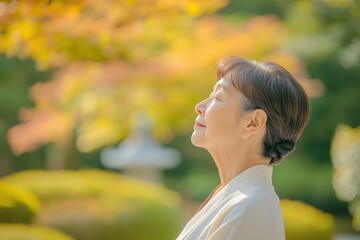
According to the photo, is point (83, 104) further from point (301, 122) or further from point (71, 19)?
point (301, 122)

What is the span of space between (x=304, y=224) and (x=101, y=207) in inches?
67.2

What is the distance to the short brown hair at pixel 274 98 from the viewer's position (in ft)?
7.51

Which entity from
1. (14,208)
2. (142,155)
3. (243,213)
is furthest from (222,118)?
(142,155)

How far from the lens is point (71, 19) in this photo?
8305 mm

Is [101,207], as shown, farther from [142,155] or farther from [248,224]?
[248,224]

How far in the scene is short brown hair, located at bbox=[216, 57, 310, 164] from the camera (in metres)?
2.29

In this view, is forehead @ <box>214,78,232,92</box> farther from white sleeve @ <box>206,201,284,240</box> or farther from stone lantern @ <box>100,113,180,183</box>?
stone lantern @ <box>100,113,180,183</box>

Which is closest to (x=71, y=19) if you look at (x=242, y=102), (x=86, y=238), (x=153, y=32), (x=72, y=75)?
(x=153, y=32)

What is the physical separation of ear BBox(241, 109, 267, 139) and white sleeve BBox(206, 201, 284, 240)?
214mm

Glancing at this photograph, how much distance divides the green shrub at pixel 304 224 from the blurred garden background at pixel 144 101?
0.5 inches

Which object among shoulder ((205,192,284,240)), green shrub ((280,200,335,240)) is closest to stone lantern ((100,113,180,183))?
green shrub ((280,200,335,240))

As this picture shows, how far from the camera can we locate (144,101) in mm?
11883

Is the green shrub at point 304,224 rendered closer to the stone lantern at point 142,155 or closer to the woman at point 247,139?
the stone lantern at point 142,155

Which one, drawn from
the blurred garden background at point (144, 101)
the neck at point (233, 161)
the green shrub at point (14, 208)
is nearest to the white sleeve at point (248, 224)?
the neck at point (233, 161)
